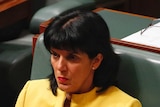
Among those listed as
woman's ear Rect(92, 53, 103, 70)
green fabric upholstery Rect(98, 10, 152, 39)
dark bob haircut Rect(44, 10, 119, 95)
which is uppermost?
dark bob haircut Rect(44, 10, 119, 95)

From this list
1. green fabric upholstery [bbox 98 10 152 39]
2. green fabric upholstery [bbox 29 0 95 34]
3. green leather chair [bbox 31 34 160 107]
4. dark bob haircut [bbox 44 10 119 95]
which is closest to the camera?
dark bob haircut [bbox 44 10 119 95]

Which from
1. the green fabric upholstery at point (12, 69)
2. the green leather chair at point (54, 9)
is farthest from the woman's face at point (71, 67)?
the green fabric upholstery at point (12, 69)

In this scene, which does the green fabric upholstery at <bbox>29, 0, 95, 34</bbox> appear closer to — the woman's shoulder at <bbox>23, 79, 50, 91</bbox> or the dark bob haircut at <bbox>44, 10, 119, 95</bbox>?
the woman's shoulder at <bbox>23, 79, 50, 91</bbox>

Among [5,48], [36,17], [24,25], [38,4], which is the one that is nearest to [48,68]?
[36,17]

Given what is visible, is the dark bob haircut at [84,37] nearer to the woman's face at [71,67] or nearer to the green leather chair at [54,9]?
the woman's face at [71,67]

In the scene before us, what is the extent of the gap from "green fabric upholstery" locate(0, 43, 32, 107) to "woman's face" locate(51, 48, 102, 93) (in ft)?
3.12

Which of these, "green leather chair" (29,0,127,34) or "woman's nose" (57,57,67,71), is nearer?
"woman's nose" (57,57,67,71)

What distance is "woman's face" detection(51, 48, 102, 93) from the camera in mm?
1084

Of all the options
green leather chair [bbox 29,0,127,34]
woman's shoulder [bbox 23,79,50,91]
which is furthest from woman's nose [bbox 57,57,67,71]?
green leather chair [bbox 29,0,127,34]

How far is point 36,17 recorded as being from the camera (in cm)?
196

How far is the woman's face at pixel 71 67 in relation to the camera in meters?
1.08

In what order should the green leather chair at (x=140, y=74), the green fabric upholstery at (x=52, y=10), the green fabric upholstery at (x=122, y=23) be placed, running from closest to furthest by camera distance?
1. the green leather chair at (x=140, y=74)
2. the green fabric upholstery at (x=122, y=23)
3. the green fabric upholstery at (x=52, y=10)

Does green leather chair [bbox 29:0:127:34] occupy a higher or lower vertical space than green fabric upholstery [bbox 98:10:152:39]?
lower

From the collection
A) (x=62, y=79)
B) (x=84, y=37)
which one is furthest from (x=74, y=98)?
(x=84, y=37)
